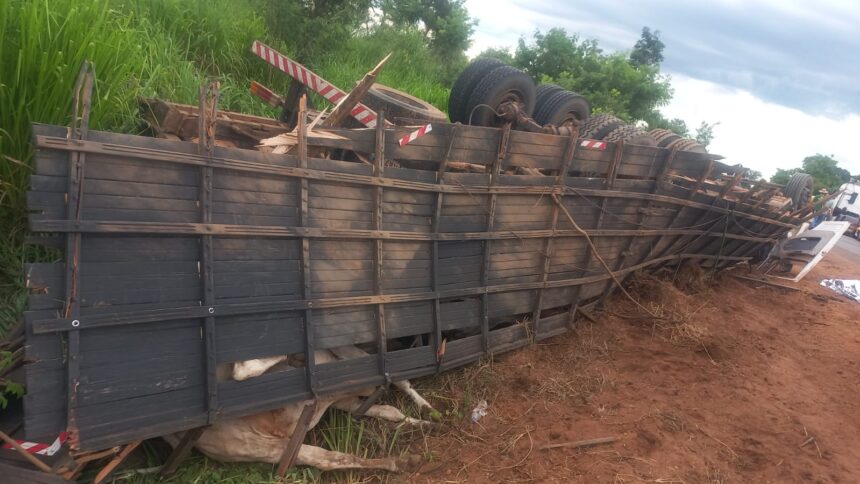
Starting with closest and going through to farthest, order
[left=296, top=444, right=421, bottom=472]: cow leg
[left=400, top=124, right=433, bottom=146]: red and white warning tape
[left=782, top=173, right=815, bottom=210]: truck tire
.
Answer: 1. [left=296, top=444, right=421, bottom=472]: cow leg
2. [left=400, top=124, right=433, bottom=146]: red and white warning tape
3. [left=782, top=173, right=815, bottom=210]: truck tire

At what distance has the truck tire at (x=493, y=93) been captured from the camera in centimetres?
650

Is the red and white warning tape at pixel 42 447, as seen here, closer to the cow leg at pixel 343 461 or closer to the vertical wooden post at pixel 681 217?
the cow leg at pixel 343 461

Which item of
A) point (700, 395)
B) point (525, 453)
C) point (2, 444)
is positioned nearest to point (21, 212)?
point (2, 444)

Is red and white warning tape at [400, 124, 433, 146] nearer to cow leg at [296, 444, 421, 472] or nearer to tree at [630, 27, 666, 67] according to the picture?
cow leg at [296, 444, 421, 472]

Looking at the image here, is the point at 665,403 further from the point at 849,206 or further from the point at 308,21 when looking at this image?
the point at 849,206

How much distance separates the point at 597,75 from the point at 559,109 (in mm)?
11193

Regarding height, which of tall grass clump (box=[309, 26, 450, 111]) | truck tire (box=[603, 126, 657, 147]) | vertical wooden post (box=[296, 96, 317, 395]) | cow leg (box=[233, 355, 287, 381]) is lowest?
cow leg (box=[233, 355, 287, 381])

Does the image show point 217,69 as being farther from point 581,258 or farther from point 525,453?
point 525,453

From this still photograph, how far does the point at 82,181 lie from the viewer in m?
2.91

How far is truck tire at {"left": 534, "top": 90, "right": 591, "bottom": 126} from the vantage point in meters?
7.62

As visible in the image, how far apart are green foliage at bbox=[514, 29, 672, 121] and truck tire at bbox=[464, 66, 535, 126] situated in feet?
35.7

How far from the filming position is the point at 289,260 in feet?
12.4

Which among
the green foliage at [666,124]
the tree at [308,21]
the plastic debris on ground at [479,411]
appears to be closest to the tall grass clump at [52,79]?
the tree at [308,21]

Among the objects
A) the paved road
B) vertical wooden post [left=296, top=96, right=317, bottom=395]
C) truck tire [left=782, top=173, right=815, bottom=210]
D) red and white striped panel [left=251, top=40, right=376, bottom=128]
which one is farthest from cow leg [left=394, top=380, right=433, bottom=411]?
the paved road
